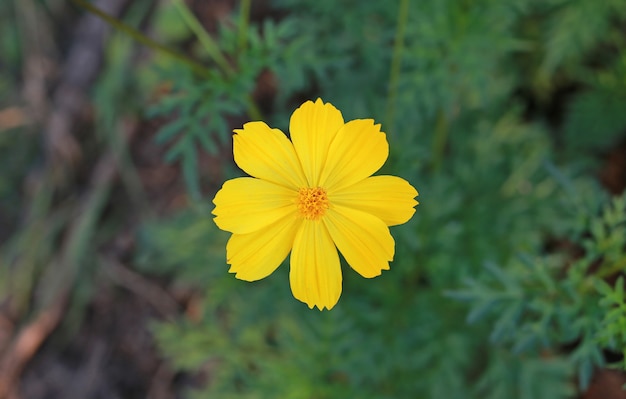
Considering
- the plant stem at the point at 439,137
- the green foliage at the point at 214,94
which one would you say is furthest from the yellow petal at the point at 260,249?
the plant stem at the point at 439,137

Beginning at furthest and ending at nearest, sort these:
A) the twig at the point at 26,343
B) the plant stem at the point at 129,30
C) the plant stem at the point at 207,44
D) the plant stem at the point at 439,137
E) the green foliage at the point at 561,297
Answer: the twig at the point at 26,343
the plant stem at the point at 439,137
the plant stem at the point at 207,44
the green foliage at the point at 561,297
the plant stem at the point at 129,30

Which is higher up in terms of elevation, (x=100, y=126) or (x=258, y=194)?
(x=100, y=126)

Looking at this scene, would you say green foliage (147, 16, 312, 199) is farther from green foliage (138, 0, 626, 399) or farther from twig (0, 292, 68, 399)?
twig (0, 292, 68, 399)

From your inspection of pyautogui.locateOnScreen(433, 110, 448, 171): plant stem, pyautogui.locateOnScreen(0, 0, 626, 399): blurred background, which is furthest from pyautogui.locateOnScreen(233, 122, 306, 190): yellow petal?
pyautogui.locateOnScreen(433, 110, 448, 171): plant stem

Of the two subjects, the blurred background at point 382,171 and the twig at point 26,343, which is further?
the twig at point 26,343

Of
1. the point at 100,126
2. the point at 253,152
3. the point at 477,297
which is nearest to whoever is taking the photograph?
the point at 253,152

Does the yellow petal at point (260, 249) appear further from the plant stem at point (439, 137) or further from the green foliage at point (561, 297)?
the plant stem at point (439, 137)

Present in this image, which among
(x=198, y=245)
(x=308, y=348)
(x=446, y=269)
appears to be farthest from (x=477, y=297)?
(x=198, y=245)

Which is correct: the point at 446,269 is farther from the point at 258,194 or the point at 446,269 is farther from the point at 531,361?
the point at 258,194
